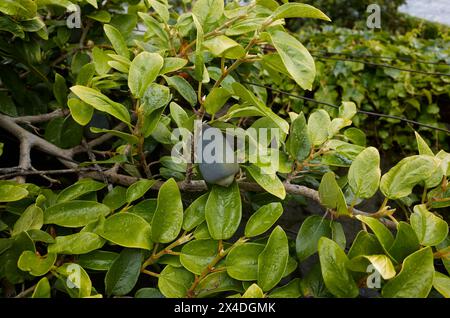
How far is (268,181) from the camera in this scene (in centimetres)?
60

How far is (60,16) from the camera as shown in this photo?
1.03 m

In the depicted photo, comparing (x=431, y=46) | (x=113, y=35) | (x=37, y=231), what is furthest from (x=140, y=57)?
→ (x=431, y=46)

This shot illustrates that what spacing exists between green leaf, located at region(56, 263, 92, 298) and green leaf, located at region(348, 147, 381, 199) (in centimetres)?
38

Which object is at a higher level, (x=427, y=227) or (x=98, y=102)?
(x=98, y=102)

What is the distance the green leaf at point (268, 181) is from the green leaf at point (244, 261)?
0.26 feet

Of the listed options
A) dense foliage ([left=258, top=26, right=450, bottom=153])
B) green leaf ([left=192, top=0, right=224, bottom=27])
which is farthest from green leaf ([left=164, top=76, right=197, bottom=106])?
dense foliage ([left=258, top=26, right=450, bottom=153])

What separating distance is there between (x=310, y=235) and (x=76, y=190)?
1.26ft

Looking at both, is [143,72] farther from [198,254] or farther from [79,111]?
[198,254]

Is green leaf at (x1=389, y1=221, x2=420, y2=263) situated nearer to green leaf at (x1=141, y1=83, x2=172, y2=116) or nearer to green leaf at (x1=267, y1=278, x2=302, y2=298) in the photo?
green leaf at (x1=267, y1=278, x2=302, y2=298)

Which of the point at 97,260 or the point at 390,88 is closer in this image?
the point at 97,260

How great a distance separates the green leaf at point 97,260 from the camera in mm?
608

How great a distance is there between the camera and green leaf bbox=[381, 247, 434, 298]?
0.49 meters

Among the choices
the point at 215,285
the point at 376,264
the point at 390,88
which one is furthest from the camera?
the point at 390,88

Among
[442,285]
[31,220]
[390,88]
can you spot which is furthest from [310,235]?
[390,88]
